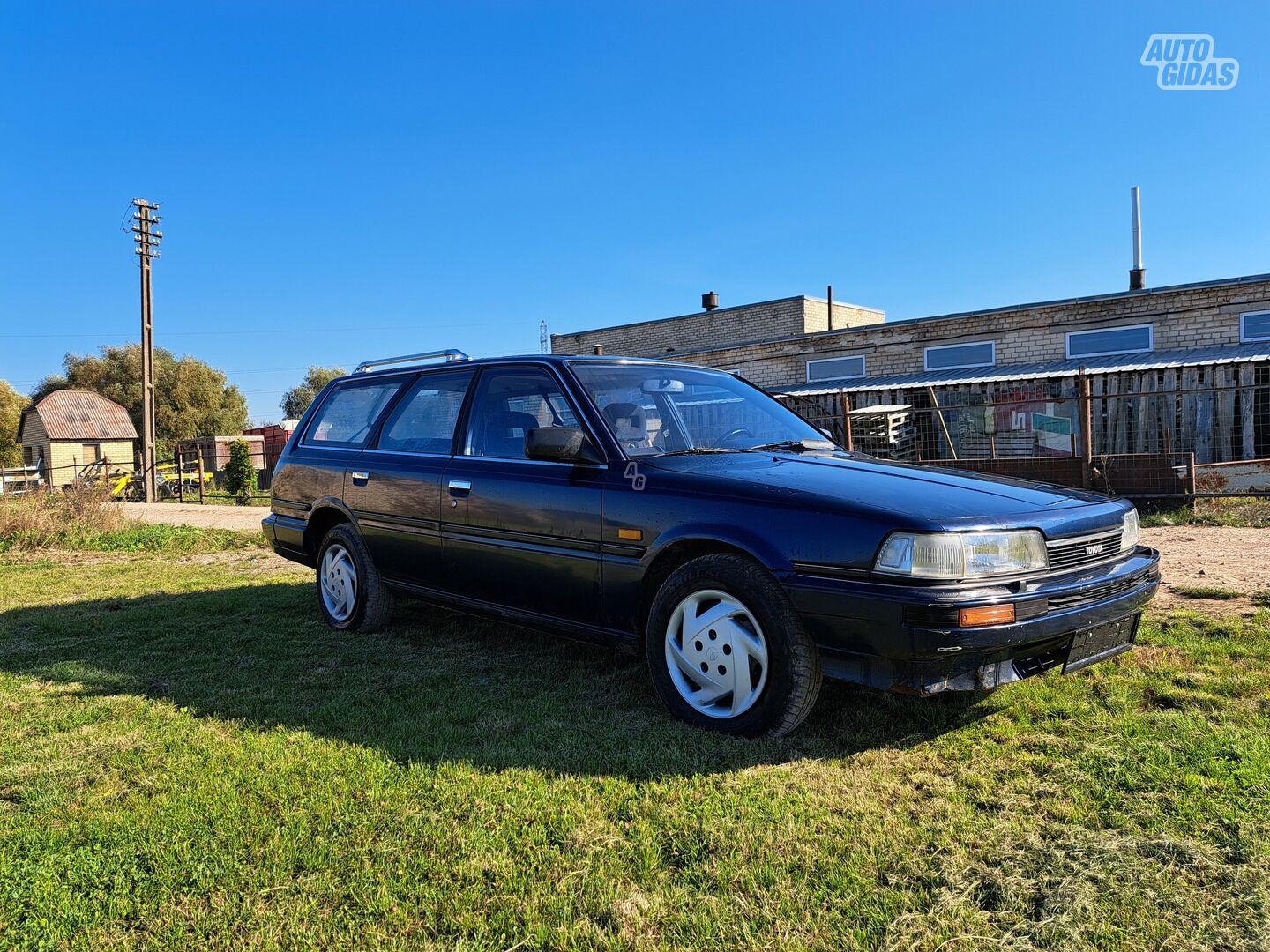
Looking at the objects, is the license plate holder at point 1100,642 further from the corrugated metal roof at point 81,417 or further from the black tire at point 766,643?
the corrugated metal roof at point 81,417

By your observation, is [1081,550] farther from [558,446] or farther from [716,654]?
[558,446]

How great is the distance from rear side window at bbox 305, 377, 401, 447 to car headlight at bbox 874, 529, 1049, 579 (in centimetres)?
348

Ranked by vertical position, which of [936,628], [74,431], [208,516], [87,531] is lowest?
[208,516]

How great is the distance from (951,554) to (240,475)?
76.4 ft

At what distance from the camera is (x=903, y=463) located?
13.9ft

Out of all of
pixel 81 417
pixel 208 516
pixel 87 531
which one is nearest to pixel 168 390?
pixel 81 417

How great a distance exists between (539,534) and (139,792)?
1.87 metres

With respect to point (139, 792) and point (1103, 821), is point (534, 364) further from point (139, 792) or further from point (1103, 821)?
point (1103, 821)

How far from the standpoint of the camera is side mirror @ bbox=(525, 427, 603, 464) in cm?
383

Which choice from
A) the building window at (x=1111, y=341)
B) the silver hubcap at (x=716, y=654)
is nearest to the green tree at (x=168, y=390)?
the building window at (x=1111, y=341)

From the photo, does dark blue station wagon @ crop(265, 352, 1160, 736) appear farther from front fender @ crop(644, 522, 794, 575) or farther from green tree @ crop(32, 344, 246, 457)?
green tree @ crop(32, 344, 246, 457)

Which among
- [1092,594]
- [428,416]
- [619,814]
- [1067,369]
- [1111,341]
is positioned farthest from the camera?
[1111,341]

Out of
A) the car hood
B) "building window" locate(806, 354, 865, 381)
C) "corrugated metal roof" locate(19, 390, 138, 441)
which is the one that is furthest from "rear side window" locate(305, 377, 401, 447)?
"corrugated metal roof" locate(19, 390, 138, 441)

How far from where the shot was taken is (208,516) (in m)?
17.8
